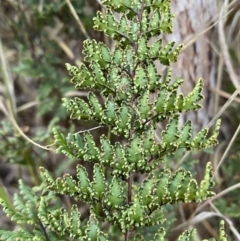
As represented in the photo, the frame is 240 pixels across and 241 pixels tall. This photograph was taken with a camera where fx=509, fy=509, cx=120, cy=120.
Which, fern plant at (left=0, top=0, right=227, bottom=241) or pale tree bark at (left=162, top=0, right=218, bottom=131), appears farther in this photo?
pale tree bark at (left=162, top=0, right=218, bottom=131)

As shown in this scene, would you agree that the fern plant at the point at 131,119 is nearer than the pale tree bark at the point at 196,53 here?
Yes

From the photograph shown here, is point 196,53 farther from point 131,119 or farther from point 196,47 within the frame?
point 131,119

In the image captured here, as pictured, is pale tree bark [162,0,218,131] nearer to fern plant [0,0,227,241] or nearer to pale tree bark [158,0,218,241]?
pale tree bark [158,0,218,241]

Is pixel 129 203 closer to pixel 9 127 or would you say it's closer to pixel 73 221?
pixel 73 221

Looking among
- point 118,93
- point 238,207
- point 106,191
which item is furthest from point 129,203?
point 238,207

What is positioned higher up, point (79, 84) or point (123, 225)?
point (79, 84)

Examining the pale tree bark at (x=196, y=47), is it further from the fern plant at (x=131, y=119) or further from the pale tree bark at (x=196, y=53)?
the fern plant at (x=131, y=119)

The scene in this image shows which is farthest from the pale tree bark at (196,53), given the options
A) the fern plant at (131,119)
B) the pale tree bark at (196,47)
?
the fern plant at (131,119)

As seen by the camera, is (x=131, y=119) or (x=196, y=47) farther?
(x=196, y=47)

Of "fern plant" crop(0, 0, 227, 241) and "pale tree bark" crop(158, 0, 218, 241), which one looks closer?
"fern plant" crop(0, 0, 227, 241)

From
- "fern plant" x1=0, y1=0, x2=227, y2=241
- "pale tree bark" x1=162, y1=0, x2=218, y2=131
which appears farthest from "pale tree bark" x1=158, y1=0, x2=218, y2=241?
"fern plant" x1=0, y1=0, x2=227, y2=241

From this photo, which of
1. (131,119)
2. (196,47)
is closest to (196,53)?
(196,47)
